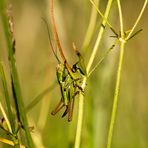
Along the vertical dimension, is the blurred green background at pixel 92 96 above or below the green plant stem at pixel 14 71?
Answer: below

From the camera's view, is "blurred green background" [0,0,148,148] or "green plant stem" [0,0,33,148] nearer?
"green plant stem" [0,0,33,148]

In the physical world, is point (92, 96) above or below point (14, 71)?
below

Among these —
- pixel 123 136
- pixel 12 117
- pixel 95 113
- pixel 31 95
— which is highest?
pixel 12 117

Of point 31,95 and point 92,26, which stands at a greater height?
point 92,26

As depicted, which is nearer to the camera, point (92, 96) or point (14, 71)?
point (14, 71)

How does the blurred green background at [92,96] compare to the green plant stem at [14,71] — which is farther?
the blurred green background at [92,96]

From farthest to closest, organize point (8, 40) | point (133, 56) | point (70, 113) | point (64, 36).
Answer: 1. point (133, 56)
2. point (64, 36)
3. point (70, 113)
4. point (8, 40)

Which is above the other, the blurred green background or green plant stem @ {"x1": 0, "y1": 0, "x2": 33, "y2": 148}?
green plant stem @ {"x1": 0, "y1": 0, "x2": 33, "y2": 148}

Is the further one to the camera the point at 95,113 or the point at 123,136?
the point at 123,136

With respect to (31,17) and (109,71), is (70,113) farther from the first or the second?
(31,17)

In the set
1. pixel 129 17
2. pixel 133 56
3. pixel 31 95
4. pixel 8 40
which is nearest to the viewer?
pixel 8 40

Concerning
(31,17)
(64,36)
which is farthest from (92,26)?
(31,17)
